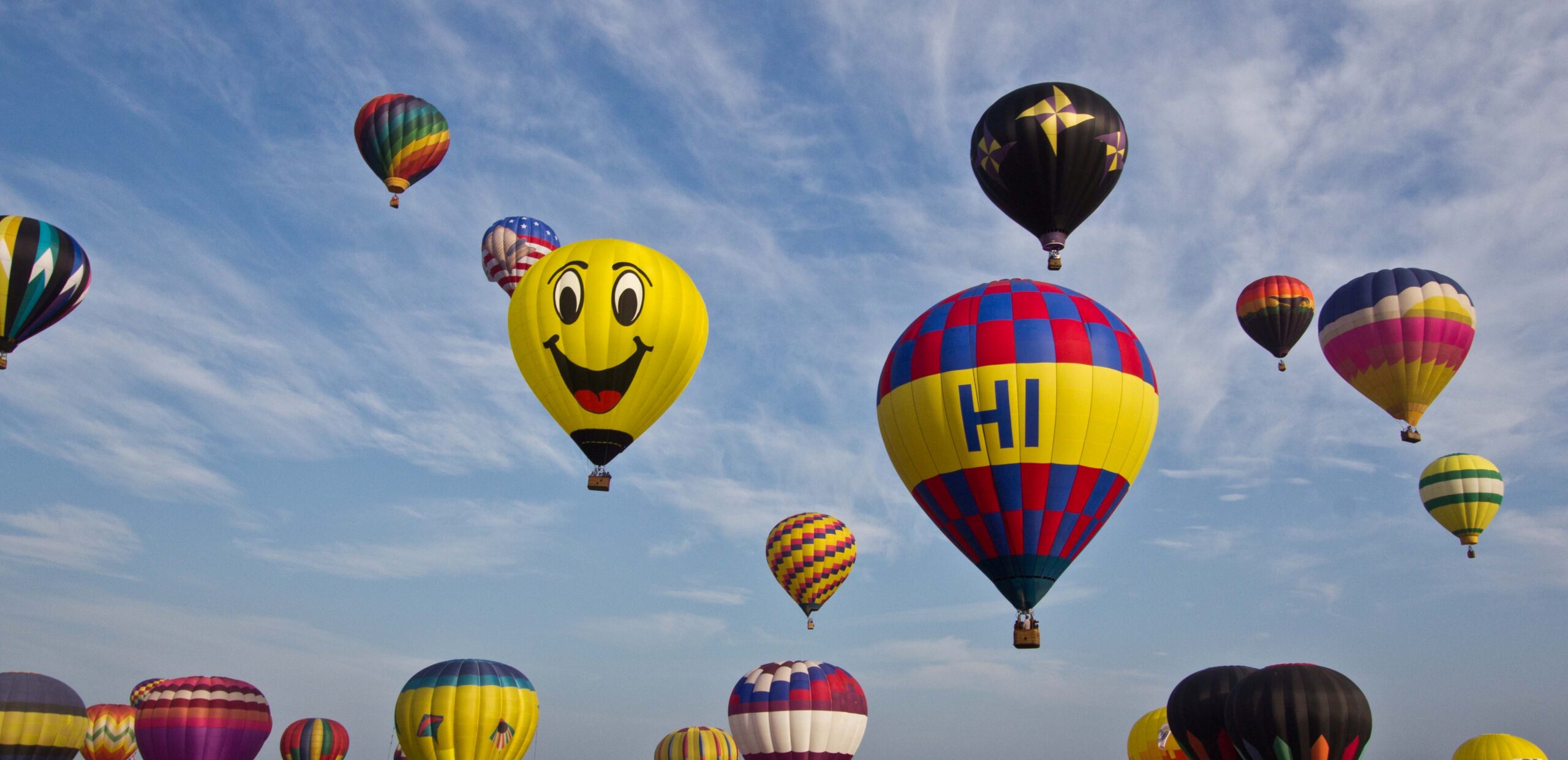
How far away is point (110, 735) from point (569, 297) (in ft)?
110

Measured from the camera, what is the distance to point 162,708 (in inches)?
1324

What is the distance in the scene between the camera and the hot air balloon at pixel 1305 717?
19.6 m

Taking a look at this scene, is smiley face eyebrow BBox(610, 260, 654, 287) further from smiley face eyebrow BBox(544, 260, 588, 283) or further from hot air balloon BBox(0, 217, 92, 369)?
hot air balloon BBox(0, 217, 92, 369)

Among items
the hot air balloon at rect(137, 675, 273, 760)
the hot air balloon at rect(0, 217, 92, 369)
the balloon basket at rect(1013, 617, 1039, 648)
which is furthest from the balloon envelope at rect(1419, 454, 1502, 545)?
the hot air balloon at rect(0, 217, 92, 369)

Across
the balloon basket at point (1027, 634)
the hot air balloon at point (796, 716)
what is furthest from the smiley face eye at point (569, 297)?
the hot air balloon at point (796, 716)

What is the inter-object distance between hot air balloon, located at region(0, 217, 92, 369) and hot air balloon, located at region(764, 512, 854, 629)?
23205 mm

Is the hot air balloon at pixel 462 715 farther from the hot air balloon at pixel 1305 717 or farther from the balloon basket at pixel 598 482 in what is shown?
the hot air balloon at pixel 1305 717

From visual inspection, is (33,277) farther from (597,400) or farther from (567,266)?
(597,400)

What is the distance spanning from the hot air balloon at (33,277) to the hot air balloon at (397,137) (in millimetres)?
9077

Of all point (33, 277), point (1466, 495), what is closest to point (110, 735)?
point (33, 277)

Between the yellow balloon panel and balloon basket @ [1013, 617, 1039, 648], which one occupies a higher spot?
the yellow balloon panel

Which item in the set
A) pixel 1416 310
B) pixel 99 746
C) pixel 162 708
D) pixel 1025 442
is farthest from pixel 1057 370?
pixel 99 746

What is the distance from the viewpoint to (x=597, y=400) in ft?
73.8

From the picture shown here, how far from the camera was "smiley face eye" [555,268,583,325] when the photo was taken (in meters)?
22.3
